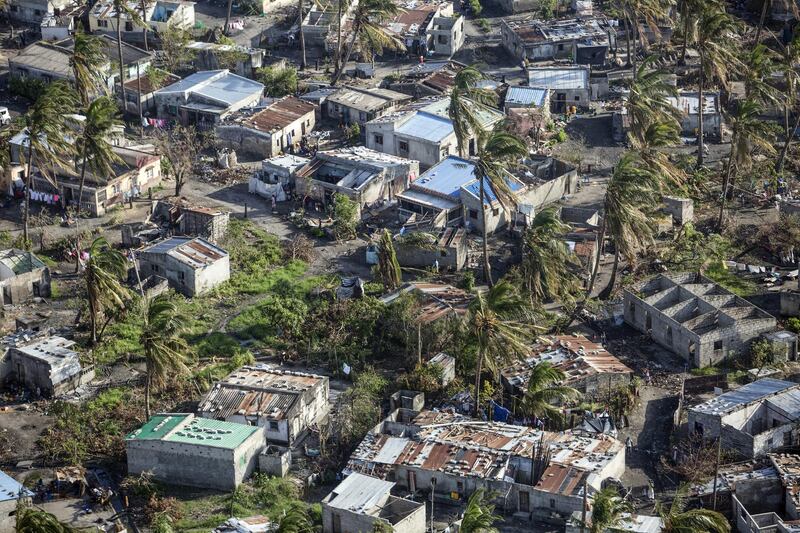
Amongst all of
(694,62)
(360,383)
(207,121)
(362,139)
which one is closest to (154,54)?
(207,121)

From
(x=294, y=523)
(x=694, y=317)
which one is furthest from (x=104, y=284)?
(x=694, y=317)

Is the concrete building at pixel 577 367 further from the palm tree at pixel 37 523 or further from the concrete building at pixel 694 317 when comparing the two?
the palm tree at pixel 37 523

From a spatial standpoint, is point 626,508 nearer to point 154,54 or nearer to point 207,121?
point 207,121

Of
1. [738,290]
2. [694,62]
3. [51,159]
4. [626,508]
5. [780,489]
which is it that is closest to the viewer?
[626,508]

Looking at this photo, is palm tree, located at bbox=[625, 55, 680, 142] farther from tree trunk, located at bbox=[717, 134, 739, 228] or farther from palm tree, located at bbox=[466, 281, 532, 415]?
palm tree, located at bbox=[466, 281, 532, 415]

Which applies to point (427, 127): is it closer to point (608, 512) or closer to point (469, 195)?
point (469, 195)

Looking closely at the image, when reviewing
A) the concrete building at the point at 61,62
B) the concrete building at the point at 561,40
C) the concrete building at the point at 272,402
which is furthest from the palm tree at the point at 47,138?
the concrete building at the point at 561,40

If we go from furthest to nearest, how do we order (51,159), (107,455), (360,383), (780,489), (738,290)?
1. (51,159)
2. (738,290)
3. (360,383)
4. (107,455)
5. (780,489)
